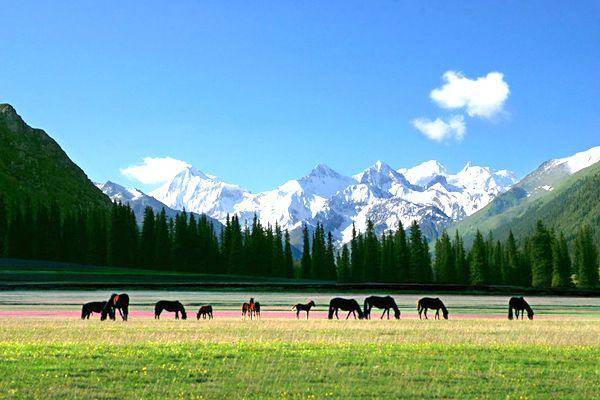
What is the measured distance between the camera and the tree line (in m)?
164

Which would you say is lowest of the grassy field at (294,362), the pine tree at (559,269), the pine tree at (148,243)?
the grassy field at (294,362)

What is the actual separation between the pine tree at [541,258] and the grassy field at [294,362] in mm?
115435

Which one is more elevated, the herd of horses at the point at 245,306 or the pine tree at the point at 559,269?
the pine tree at the point at 559,269

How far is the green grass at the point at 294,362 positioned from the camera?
1870 centimetres

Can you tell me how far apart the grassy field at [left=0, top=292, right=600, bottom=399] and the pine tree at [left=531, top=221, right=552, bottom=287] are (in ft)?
379

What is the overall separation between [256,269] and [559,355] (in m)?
155

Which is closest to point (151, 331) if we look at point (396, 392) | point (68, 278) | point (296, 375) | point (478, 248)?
point (296, 375)

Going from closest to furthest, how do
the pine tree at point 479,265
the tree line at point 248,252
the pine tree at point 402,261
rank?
1. the pine tree at point 479,265
2. the pine tree at point 402,261
3. the tree line at point 248,252

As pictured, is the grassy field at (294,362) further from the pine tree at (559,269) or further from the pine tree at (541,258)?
the pine tree at (559,269)

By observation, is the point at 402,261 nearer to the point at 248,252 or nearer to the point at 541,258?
the point at 541,258

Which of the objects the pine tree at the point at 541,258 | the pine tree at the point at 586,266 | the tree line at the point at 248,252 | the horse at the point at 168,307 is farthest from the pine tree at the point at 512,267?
the horse at the point at 168,307

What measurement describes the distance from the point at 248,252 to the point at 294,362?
156 meters

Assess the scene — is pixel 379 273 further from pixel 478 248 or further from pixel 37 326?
pixel 37 326

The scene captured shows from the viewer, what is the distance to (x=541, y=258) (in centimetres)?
14762
